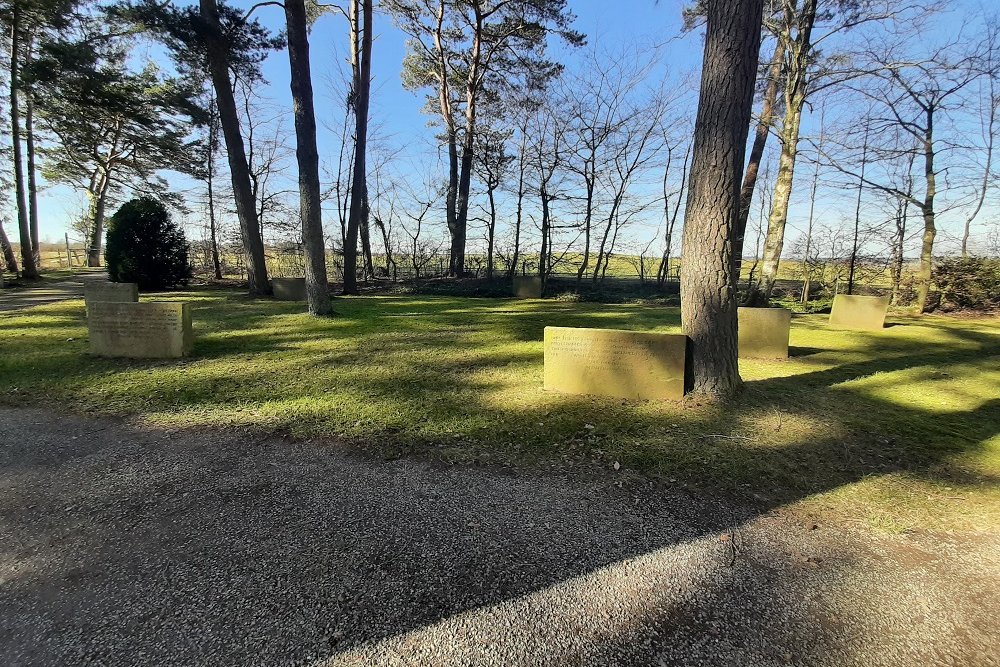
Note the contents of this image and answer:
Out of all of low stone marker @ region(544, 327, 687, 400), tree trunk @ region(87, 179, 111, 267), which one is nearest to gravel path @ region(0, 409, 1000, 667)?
low stone marker @ region(544, 327, 687, 400)

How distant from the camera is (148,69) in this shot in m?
18.9

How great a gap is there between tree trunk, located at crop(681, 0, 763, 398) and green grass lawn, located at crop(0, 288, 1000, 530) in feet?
1.46

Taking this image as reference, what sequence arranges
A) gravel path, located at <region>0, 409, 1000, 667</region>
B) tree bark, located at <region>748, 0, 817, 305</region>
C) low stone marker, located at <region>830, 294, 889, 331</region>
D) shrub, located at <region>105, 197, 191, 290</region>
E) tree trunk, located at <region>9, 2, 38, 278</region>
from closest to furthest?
1. gravel path, located at <region>0, 409, 1000, 667</region>
2. low stone marker, located at <region>830, 294, 889, 331</region>
3. tree bark, located at <region>748, 0, 817, 305</region>
4. shrub, located at <region>105, 197, 191, 290</region>
5. tree trunk, located at <region>9, 2, 38, 278</region>

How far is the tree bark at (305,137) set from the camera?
7840 mm

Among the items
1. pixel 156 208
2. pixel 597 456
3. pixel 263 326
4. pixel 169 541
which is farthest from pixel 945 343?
pixel 156 208

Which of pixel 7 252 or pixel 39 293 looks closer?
pixel 39 293

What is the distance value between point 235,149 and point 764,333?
40.4ft

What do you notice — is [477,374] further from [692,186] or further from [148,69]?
[148,69]

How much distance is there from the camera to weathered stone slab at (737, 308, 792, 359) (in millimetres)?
5703

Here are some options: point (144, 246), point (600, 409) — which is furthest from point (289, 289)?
point (600, 409)

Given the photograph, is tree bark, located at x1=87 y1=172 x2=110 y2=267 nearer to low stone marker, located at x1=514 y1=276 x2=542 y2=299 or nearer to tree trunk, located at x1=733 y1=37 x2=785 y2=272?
low stone marker, located at x1=514 y1=276 x2=542 y2=299

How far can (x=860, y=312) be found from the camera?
28.0 feet

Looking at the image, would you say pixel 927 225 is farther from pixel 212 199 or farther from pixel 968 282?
pixel 212 199

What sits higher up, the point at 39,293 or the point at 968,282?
the point at 968,282
